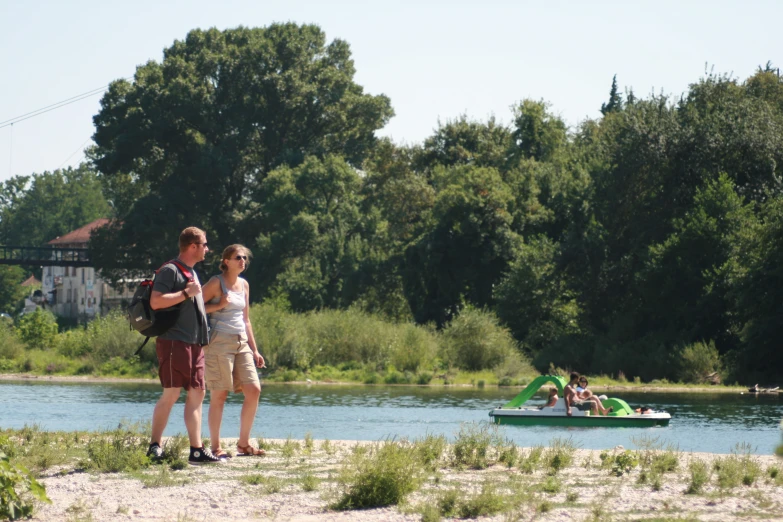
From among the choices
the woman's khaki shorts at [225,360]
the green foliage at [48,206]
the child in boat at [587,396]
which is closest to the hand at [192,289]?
the woman's khaki shorts at [225,360]

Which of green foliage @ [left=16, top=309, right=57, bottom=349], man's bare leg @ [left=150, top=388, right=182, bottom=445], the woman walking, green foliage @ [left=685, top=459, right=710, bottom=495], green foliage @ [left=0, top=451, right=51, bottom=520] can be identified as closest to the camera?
green foliage @ [left=0, top=451, right=51, bottom=520]

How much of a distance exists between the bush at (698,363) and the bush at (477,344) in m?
7.78

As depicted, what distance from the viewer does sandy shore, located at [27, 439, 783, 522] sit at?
8977 millimetres

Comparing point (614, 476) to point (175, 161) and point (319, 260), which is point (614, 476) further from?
point (175, 161)

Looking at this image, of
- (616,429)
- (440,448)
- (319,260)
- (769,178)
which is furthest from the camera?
(319,260)

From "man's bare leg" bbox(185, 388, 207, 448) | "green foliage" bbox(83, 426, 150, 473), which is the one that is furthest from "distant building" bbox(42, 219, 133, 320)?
"man's bare leg" bbox(185, 388, 207, 448)

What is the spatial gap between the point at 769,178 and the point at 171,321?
1721 inches

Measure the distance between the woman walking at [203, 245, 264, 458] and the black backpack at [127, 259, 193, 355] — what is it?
613 mm

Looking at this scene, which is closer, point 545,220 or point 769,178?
point 769,178

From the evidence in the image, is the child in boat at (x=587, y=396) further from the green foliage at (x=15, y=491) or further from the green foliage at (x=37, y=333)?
the green foliage at (x=37, y=333)

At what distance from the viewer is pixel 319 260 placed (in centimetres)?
6881

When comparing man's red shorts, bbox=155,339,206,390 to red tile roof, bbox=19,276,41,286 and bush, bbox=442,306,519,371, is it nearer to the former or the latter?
bush, bbox=442,306,519,371

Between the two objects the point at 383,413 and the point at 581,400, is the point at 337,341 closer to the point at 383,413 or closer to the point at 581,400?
the point at 383,413

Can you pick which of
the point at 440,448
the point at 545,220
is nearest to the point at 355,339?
the point at 545,220
